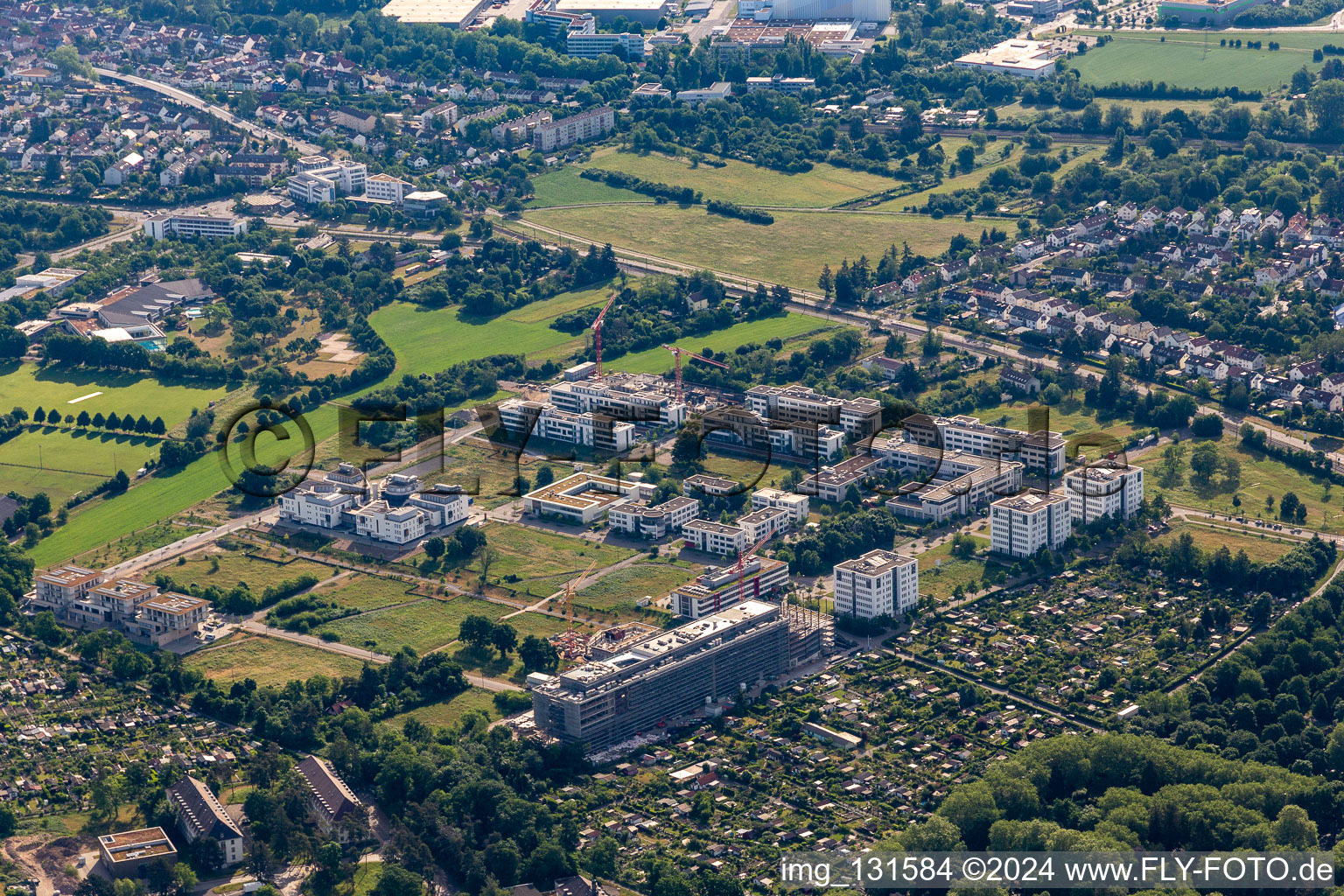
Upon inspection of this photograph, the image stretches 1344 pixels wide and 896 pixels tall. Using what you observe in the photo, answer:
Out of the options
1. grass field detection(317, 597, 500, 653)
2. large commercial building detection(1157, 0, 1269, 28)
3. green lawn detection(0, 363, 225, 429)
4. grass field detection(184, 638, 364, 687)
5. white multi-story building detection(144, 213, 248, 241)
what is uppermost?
large commercial building detection(1157, 0, 1269, 28)

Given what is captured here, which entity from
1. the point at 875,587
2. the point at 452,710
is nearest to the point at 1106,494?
the point at 875,587

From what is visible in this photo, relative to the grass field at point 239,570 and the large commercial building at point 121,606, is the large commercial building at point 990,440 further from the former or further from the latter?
the large commercial building at point 121,606

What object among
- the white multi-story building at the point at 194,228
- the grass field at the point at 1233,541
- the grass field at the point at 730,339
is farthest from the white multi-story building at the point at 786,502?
the white multi-story building at the point at 194,228

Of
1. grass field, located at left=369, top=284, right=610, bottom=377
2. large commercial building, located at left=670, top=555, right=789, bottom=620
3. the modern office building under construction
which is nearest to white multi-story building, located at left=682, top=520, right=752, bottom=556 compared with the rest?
large commercial building, located at left=670, top=555, right=789, bottom=620

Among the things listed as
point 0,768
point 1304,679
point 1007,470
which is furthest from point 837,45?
point 0,768

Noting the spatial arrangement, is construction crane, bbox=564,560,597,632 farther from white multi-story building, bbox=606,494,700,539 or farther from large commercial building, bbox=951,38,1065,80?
large commercial building, bbox=951,38,1065,80

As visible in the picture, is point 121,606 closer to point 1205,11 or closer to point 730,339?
point 730,339
